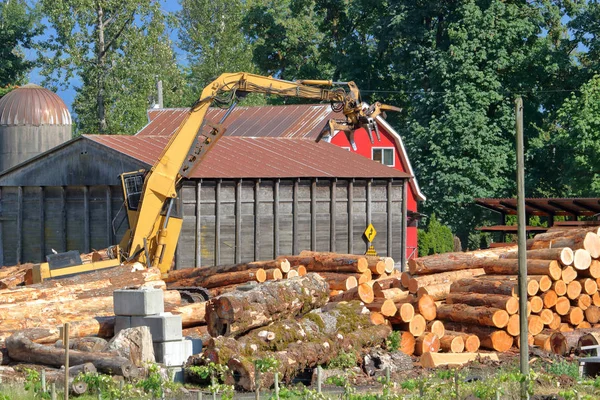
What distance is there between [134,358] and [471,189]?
34.0 metres

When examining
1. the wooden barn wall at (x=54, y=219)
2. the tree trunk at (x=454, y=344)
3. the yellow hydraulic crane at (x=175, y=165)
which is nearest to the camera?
the tree trunk at (x=454, y=344)

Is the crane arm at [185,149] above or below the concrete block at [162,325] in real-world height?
above

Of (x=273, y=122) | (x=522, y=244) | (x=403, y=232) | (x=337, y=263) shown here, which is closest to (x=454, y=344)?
(x=337, y=263)

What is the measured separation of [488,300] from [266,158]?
47.3 ft

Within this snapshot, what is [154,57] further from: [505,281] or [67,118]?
[505,281]

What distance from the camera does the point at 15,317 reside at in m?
20.7

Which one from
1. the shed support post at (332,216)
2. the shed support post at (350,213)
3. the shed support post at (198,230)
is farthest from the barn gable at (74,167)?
the shed support post at (350,213)

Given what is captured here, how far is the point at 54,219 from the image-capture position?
3409 cm

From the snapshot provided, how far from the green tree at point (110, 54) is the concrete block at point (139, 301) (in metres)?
39.6

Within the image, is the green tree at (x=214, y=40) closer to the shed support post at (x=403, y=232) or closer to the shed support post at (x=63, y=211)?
the shed support post at (x=403, y=232)

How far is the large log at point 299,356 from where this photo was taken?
58.5 feet

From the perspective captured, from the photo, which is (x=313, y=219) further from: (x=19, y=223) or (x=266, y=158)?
(x=19, y=223)

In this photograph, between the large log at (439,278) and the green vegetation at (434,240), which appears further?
the green vegetation at (434,240)

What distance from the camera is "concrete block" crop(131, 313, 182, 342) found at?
1891cm
